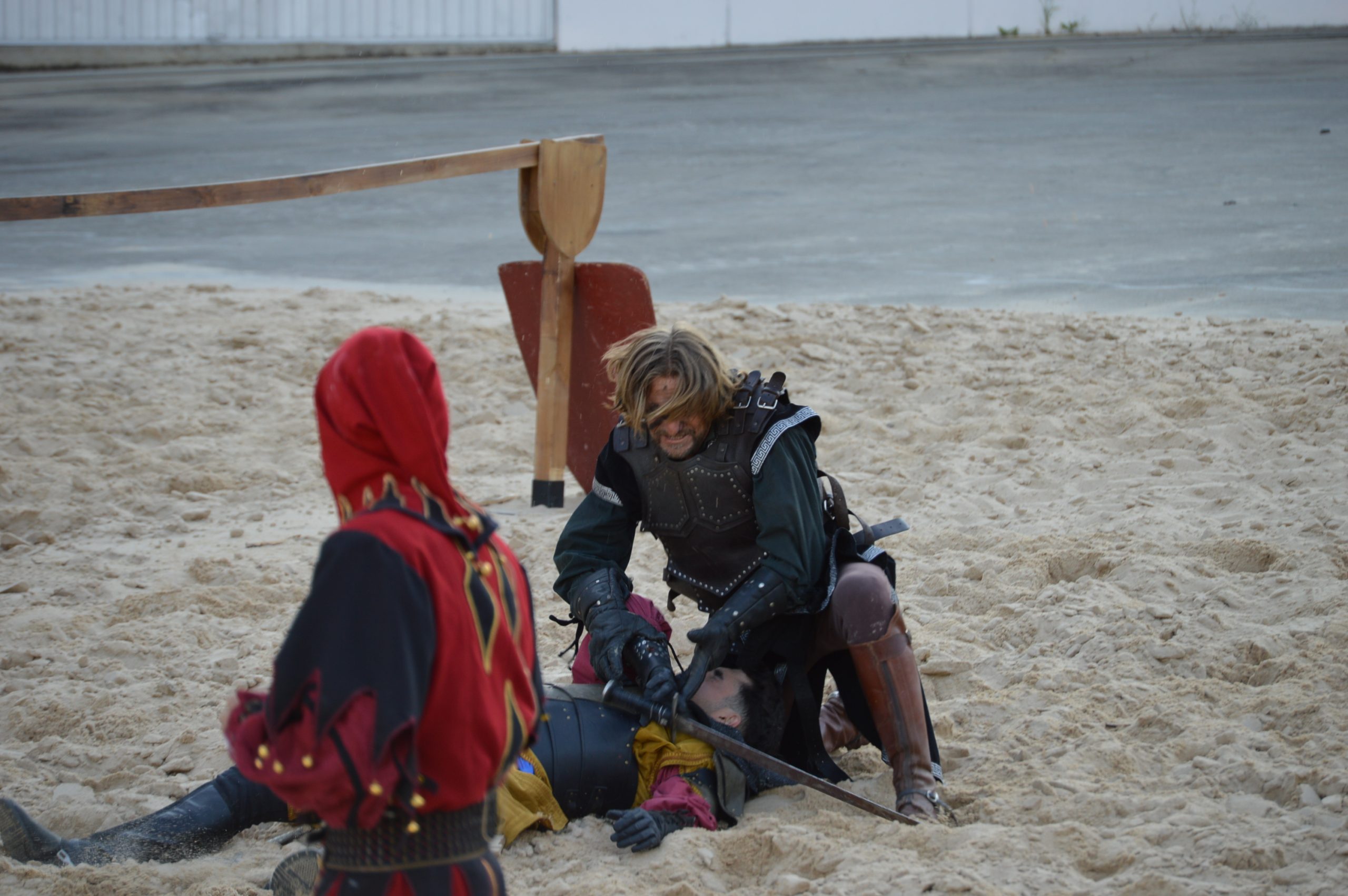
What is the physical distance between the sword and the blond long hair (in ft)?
2.08

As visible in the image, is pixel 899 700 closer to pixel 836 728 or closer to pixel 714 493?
pixel 836 728

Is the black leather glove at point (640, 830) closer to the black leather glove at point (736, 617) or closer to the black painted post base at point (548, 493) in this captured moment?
the black leather glove at point (736, 617)

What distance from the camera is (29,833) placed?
261cm

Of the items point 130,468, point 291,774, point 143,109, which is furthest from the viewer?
point 143,109

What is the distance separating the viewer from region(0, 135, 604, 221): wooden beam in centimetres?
329

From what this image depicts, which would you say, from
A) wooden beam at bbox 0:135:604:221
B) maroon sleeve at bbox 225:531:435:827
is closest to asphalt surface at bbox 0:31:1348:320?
wooden beam at bbox 0:135:604:221

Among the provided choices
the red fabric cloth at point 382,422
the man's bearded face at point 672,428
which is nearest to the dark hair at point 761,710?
the man's bearded face at point 672,428

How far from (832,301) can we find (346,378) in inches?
236

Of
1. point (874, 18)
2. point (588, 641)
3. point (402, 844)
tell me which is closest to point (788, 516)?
point (588, 641)

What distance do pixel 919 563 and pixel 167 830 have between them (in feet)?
8.33

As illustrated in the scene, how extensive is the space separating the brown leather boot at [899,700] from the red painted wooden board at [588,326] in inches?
82.0

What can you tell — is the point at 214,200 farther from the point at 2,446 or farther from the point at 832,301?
the point at 832,301

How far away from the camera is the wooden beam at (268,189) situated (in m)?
3.29

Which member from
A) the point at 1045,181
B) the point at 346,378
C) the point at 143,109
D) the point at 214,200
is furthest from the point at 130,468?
the point at 143,109
